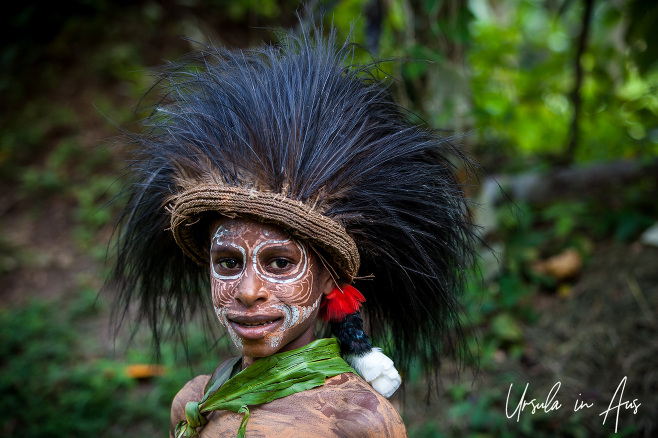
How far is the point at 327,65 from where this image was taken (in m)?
2.14

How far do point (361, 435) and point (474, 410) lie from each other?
193 centimetres

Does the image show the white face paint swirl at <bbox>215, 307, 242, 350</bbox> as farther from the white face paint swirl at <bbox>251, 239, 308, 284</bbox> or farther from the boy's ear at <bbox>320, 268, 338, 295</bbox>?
the boy's ear at <bbox>320, 268, 338, 295</bbox>

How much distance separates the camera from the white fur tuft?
2.00m

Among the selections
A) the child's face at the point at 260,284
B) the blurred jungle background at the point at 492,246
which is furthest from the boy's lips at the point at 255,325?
the blurred jungle background at the point at 492,246

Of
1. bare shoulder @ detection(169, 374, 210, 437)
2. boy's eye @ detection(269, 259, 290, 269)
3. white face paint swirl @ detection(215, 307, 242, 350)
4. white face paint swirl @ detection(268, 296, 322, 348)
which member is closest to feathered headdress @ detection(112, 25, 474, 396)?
boy's eye @ detection(269, 259, 290, 269)

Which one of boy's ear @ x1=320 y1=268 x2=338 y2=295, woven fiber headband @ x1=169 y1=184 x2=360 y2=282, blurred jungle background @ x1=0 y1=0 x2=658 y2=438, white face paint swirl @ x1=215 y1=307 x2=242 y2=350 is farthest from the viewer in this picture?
blurred jungle background @ x1=0 y1=0 x2=658 y2=438

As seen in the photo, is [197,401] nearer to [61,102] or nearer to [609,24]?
[609,24]

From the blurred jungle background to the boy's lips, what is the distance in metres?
0.92

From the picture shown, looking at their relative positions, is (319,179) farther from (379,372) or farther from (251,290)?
(379,372)

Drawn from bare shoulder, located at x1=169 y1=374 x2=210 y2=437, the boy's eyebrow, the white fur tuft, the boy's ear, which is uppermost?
the boy's eyebrow

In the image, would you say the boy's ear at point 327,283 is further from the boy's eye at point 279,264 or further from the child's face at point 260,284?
Result: the boy's eye at point 279,264

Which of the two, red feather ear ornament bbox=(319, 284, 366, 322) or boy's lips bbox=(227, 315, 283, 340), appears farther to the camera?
red feather ear ornament bbox=(319, 284, 366, 322)

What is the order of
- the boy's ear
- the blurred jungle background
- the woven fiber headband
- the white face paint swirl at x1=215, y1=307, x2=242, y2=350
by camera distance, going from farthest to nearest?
the blurred jungle background, the boy's ear, the white face paint swirl at x1=215, y1=307, x2=242, y2=350, the woven fiber headband

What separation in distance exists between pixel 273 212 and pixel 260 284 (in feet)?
0.84
